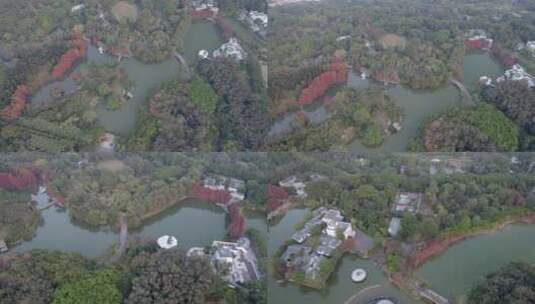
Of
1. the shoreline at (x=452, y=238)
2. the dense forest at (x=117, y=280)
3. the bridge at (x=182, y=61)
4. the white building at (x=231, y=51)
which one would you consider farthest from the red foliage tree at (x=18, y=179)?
the shoreline at (x=452, y=238)

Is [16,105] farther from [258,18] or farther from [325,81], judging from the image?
[325,81]

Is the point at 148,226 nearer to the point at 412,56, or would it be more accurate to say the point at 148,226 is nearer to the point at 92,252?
the point at 92,252

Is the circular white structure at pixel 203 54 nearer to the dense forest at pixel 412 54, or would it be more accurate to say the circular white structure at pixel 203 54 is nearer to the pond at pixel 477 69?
the dense forest at pixel 412 54

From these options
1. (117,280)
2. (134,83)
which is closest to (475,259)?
(117,280)

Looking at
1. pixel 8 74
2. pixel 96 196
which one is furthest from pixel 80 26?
pixel 96 196

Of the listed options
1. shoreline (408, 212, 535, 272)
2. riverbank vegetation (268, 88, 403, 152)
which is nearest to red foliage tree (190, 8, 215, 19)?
riverbank vegetation (268, 88, 403, 152)
